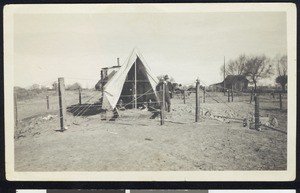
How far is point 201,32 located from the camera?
1.17 meters

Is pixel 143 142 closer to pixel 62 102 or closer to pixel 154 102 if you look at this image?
pixel 154 102

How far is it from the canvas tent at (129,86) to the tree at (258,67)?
404mm

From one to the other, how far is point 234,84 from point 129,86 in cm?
46

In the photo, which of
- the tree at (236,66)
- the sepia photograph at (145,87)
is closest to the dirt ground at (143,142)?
the sepia photograph at (145,87)

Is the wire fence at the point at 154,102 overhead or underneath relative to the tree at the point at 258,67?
underneath

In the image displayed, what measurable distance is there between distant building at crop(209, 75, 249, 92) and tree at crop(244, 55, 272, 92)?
39 mm

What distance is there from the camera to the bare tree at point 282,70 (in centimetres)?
115

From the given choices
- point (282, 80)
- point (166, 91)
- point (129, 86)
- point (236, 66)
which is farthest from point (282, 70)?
point (129, 86)

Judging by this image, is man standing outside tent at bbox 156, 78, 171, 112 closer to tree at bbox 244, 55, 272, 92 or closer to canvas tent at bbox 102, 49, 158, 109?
canvas tent at bbox 102, 49, 158, 109

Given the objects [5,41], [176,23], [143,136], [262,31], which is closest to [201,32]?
[176,23]

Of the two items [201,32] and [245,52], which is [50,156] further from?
[245,52]

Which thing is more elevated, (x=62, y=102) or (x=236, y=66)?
(x=236, y=66)

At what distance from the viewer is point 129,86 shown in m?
1.19

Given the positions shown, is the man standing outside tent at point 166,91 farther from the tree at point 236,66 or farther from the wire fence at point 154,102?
the tree at point 236,66
